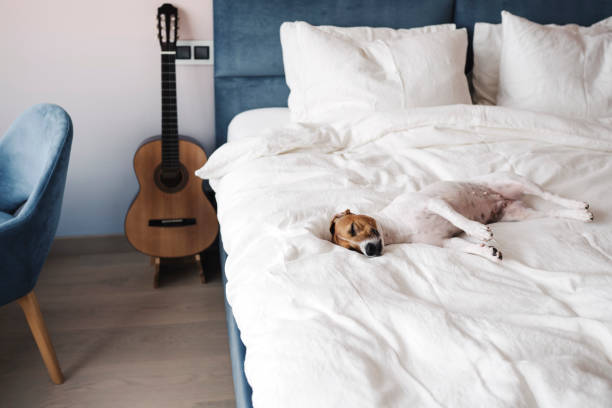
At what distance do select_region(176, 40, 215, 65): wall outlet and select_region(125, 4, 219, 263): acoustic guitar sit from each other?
0.09 metres

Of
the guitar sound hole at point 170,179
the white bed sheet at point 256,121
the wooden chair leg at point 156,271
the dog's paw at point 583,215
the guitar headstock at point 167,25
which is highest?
the guitar headstock at point 167,25

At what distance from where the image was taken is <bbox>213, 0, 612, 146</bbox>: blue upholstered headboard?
2021 mm

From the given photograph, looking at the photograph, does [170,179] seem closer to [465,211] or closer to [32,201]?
[32,201]

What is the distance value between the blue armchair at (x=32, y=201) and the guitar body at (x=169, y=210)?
1.58 ft

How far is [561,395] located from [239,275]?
60 cm

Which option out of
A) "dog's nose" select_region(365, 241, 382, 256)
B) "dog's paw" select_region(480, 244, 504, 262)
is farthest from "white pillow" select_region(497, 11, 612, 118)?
"dog's nose" select_region(365, 241, 382, 256)

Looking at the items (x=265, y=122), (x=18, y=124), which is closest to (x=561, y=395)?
(x=265, y=122)

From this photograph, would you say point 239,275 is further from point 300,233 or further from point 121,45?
point 121,45

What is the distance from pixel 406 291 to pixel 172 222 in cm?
138

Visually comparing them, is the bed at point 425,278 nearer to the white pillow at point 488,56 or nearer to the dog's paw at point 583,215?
the dog's paw at point 583,215

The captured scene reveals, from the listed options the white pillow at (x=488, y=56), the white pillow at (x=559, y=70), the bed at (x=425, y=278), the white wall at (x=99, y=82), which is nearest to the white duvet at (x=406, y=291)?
the bed at (x=425, y=278)

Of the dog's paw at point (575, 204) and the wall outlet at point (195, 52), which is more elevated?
the wall outlet at point (195, 52)

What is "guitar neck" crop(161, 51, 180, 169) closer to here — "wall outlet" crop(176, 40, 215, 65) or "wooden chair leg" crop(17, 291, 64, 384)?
"wall outlet" crop(176, 40, 215, 65)

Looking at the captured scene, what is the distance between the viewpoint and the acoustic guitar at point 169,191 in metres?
1.95
